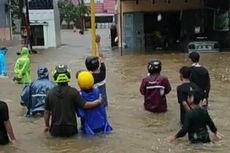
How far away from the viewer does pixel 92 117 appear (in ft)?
33.3

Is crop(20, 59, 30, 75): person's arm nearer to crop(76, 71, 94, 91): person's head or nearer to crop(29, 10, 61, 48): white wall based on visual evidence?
crop(76, 71, 94, 91): person's head

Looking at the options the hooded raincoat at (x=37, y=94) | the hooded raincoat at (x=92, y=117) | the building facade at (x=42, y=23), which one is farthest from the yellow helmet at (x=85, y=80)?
the building facade at (x=42, y=23)

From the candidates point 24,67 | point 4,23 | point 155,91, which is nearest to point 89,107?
point 155,91

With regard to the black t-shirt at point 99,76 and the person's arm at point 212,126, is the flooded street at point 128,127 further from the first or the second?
the black t-shirt at point 99,76

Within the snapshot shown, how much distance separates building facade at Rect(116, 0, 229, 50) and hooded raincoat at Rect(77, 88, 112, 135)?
26.3 meters

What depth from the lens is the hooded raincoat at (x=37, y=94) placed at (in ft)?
39.2

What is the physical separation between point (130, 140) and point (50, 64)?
706 inches

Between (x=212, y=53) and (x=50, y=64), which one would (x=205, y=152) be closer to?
(x=50, y=64)

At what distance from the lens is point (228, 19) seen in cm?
3512

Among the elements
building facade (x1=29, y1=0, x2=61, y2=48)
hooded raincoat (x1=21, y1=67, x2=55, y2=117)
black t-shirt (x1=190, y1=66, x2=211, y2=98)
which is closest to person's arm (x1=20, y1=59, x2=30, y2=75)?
hooded raincoat (x1=21, y1=67, x2=55, y2=117)

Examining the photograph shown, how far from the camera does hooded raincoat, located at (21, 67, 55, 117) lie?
11945 millimetres

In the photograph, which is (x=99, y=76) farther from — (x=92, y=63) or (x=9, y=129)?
(x=9, y=129)

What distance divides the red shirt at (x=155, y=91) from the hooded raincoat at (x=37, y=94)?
79.9 inches

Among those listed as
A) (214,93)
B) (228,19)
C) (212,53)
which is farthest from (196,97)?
(228,19)
